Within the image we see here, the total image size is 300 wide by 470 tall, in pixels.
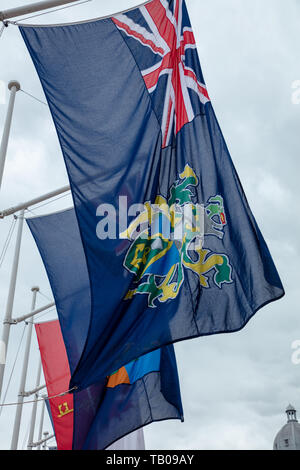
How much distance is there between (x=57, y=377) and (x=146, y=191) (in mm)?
8508

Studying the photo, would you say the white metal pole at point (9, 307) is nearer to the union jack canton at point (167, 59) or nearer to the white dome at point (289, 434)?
the union jack canton at point (167, 59)

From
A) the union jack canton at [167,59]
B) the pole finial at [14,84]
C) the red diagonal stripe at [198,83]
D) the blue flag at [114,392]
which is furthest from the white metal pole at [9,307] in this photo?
the red diagonal stripe at [198,83]

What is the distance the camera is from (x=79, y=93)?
288 inches

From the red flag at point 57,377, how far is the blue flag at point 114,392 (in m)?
1.84

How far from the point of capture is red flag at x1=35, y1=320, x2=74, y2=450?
12.1 metres

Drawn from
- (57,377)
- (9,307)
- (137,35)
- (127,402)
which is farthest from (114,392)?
(9,307)

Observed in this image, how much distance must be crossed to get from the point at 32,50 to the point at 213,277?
3788 mm

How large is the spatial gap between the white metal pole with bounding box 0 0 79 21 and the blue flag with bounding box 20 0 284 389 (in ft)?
2.55

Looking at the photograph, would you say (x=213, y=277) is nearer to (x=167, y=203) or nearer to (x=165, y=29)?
(x=167, y=203)

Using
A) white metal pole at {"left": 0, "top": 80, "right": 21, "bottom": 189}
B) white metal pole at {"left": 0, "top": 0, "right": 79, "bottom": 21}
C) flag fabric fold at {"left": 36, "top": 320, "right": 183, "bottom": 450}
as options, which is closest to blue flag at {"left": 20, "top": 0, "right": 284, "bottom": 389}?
white metal pole at {"left": 0, "top": 0, "right": 79, "bottom": 21}

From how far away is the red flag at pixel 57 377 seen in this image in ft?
39.8

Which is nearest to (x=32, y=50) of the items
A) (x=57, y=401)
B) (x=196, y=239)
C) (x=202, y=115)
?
(x=202, y=115)

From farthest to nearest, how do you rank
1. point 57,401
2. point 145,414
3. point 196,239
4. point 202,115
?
1. point 57,401
2. point 145,414
3. point 202,115
4. point 196,239
